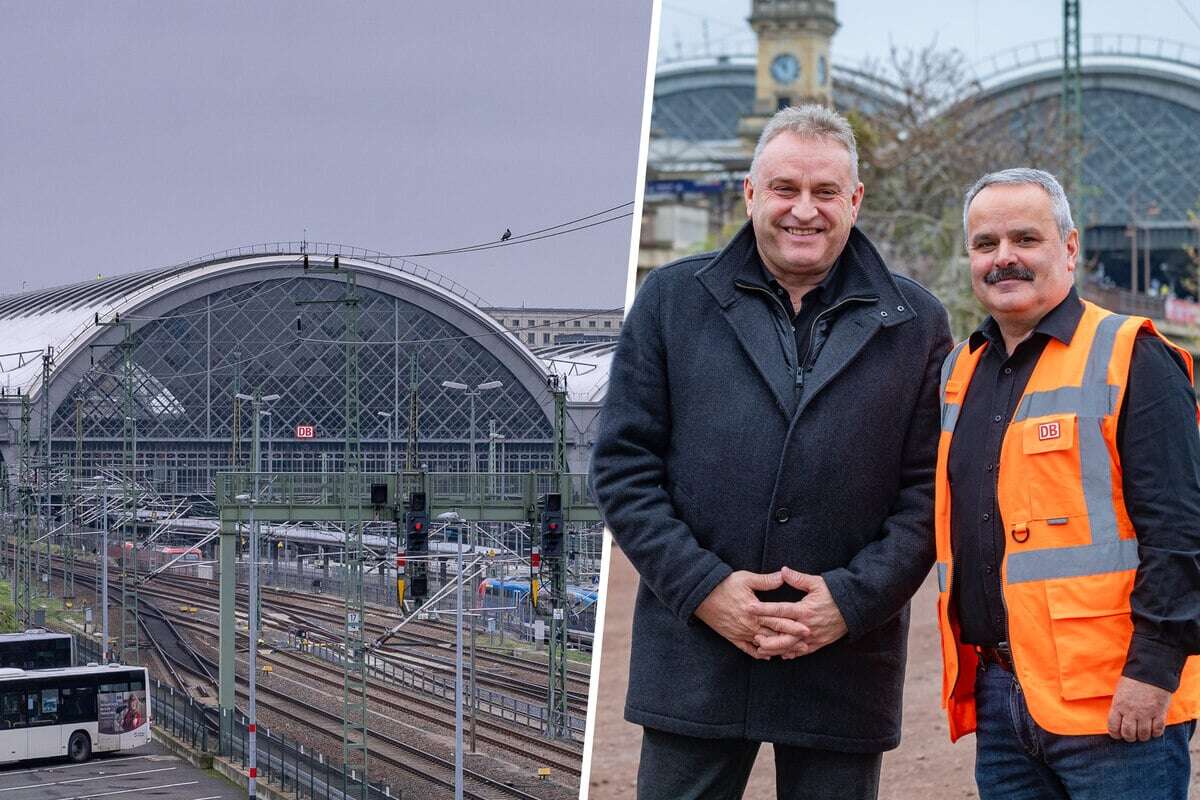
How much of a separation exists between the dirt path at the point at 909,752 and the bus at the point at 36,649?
462cm

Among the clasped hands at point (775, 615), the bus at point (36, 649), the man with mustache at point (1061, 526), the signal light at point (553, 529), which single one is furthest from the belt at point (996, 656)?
the bus at point (36, 649)

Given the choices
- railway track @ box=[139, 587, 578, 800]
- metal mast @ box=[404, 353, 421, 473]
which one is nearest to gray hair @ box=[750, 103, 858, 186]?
metal mast @ box=[404, 353, 421, 473]

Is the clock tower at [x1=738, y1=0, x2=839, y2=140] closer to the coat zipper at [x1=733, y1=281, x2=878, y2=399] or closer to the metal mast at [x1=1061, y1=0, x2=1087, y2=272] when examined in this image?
the metal mast at [x1=1061, y1=0, x2=1087, y2=272]

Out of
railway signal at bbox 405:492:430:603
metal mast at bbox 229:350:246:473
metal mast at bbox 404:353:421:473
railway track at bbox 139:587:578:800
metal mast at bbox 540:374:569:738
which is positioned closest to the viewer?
metal mast at bbox 540:374:569:738

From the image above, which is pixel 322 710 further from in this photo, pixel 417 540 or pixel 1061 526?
pixel 1061 526

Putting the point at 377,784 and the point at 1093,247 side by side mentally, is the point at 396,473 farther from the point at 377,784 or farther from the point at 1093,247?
the point at 1093,247

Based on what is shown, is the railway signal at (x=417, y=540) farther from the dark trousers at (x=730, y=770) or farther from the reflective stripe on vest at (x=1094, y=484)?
the reflective stripe on vest at (x=1094, y=484)

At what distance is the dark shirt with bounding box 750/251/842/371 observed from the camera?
203 cm

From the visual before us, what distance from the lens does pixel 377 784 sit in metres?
10.5

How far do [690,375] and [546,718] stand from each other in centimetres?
820

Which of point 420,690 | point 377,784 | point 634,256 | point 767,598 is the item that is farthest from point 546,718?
point 767,598

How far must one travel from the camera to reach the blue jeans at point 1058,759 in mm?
1891

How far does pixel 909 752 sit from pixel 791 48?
1589cm

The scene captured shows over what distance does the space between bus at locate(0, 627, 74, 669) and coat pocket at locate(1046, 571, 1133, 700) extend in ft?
29.5
